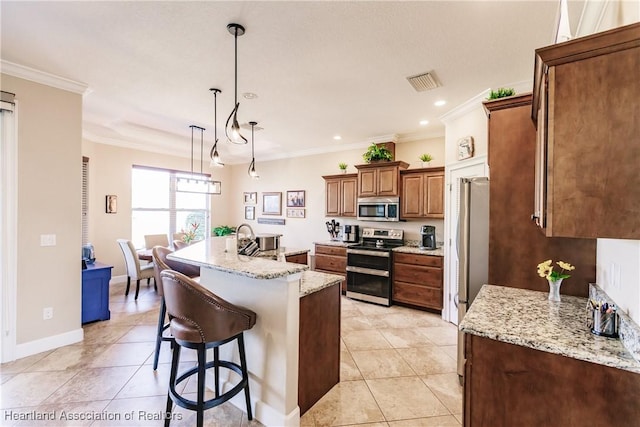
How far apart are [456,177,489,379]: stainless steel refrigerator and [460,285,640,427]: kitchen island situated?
68 centimetres

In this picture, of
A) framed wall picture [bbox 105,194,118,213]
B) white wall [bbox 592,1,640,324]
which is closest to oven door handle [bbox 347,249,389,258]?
white wall [bbox 592,1,640,324]

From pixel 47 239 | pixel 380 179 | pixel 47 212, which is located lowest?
pixel 47 239

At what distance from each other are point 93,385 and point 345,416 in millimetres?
2074

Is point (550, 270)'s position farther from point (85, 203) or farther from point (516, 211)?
point (85, 203)

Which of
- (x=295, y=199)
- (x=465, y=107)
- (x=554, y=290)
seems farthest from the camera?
(x=295, y=199)

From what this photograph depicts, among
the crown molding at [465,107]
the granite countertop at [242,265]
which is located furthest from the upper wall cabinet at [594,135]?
the crown molding at [465,107]

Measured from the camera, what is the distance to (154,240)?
5.63m

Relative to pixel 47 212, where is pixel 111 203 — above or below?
above

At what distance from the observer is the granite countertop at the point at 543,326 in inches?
45.3

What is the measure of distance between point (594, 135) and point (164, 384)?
10.6 feet

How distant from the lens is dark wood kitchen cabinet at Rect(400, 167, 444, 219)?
4383mm

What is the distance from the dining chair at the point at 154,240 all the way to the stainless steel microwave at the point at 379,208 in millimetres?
3955

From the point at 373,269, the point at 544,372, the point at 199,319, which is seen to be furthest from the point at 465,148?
the point at 199,319

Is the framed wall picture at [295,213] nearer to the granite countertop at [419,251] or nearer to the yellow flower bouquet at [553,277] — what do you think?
the granite countertop at [419,251]
